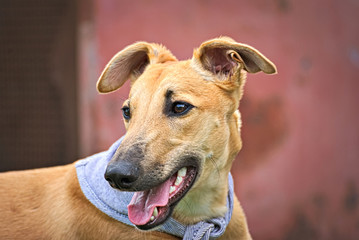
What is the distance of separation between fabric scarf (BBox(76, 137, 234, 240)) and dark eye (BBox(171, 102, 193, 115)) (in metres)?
0.43

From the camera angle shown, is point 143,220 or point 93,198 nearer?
point 143,220

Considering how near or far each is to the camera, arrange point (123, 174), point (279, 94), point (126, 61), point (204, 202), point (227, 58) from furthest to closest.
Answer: point (279, 94) → point (126, 61) → point (227, 58) → point (204, 202) → point (123, 174)

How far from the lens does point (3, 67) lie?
674cm

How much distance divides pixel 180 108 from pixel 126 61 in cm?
68

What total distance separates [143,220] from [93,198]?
0.40 metres

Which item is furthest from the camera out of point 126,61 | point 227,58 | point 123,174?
point 126,61

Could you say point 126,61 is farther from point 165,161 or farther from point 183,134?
point 165,161

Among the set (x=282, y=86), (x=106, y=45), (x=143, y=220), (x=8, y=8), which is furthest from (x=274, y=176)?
(x=8, y=8)

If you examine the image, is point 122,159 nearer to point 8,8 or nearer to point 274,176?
point 274,176

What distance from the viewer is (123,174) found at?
95.8 inches

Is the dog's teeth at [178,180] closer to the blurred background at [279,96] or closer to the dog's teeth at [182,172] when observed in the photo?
the dog's teeth at [182,172]

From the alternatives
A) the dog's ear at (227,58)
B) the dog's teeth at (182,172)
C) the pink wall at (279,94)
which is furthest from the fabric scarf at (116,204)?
the pink wall at (279,94)

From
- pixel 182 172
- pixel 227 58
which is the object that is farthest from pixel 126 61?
pixel 182 172

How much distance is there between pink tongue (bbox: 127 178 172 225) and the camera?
2555 mm
